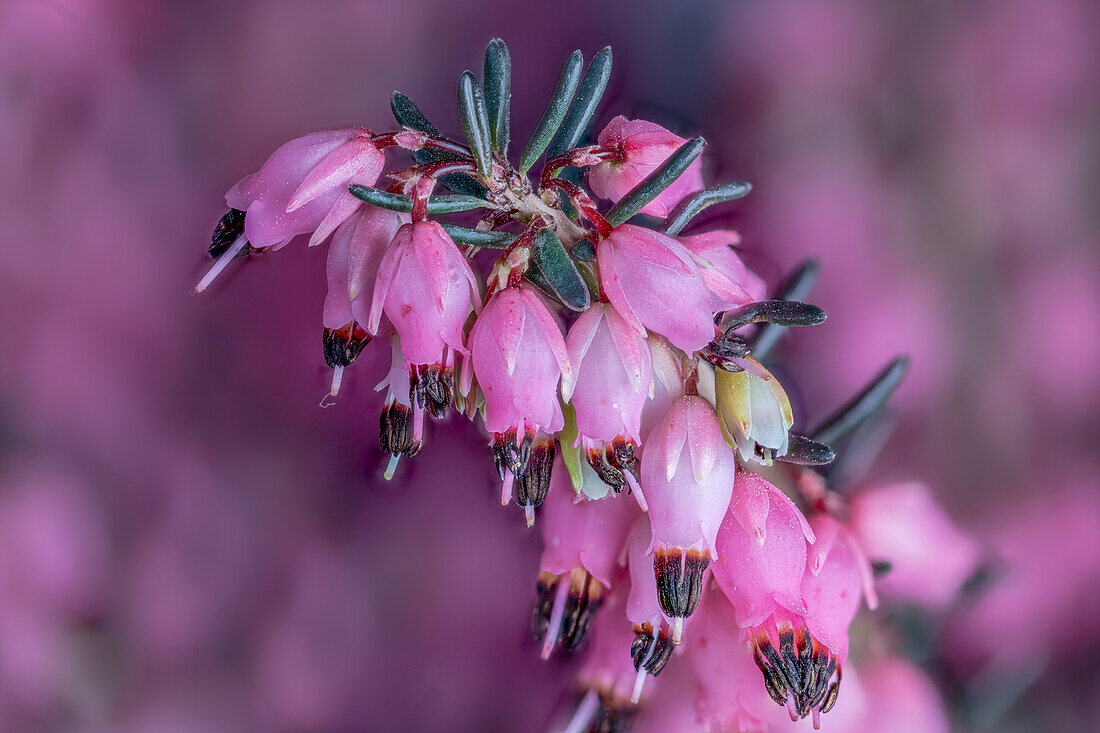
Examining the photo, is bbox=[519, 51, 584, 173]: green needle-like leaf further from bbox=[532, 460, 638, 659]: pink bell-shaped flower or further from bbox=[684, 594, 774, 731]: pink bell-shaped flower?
bbox=[684, 594, 774, 731]: pink bell-shaped flower

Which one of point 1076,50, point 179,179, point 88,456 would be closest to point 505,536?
point 88,456

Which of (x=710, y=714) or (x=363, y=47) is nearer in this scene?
(x=710, y=714)

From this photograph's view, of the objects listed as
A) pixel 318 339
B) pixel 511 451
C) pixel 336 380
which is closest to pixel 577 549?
pixel 511 451

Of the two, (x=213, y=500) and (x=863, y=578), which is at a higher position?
(x=863, y=578)

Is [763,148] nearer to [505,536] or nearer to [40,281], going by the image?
[505,536]

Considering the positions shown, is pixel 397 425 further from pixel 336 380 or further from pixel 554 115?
pixel 554 115

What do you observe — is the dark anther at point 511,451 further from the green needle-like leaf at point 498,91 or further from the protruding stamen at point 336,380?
the green needle-like leaf at point 498,91

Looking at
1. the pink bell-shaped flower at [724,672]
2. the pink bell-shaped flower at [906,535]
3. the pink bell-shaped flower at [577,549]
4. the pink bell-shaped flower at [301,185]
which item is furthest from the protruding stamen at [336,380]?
the pink bell-shaped flower at [906,535]
